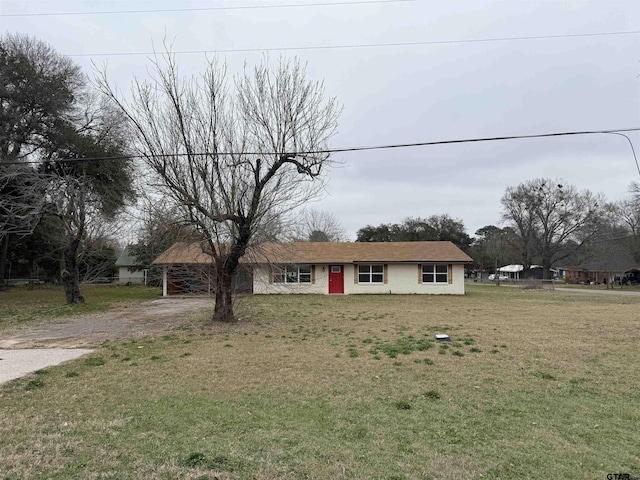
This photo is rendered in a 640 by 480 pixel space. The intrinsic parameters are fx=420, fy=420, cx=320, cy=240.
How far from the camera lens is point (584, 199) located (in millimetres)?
51000

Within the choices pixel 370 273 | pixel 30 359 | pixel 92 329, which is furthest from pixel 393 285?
pixel 30 359

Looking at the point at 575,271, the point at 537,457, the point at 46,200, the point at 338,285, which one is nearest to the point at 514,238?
the point at 575,271

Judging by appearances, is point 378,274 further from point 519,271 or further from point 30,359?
point 519,271

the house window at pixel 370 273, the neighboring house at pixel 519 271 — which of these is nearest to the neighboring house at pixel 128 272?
the house window at pixel 370 273

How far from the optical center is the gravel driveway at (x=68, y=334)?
7.55 metres

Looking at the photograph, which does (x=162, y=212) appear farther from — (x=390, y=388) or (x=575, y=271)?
(x=575, y=271)

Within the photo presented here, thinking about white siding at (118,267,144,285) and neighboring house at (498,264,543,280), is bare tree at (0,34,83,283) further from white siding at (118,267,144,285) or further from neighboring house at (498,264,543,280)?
neighboring house at (498,264,543,280)

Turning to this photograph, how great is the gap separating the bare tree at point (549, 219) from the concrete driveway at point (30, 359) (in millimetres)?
55349

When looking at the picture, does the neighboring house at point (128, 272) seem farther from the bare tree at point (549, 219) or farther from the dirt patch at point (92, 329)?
the bare tree at point (549, 219)

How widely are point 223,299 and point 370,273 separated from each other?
52.8 feet

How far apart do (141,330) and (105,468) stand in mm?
9034

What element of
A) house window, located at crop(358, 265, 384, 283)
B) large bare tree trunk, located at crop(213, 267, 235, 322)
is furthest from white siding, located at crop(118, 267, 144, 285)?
large bare tree trunk, located at crop(213, 267, 235, 322)

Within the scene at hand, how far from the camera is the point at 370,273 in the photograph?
27562mm

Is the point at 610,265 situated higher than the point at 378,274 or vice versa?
the point at 610,265
